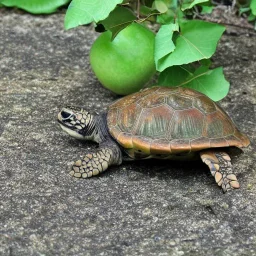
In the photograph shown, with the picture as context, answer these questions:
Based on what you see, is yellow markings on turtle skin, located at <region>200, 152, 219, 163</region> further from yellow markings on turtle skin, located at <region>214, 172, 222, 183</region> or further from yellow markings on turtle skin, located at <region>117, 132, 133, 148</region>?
yellow markings on turtle skin, located at <region>117, 132, 133, 148</region>

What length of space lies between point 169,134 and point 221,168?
0.99ft

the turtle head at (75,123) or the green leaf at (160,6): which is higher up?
the green leaf at (160,6)

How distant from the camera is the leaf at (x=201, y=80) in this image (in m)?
3.68

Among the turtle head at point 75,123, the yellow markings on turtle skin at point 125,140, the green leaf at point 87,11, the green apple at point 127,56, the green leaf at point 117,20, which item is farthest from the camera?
the green apple at point 127,56

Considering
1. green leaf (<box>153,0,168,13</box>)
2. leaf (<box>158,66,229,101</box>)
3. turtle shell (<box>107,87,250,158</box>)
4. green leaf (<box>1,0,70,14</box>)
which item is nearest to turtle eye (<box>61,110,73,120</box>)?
turtle shell (<box>107,87,250,158</box>)

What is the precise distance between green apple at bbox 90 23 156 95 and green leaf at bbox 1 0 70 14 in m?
1.43

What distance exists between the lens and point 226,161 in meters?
3.19

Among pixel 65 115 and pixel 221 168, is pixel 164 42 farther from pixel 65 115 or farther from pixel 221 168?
pixel 221 168

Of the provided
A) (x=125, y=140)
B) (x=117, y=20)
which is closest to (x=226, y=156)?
(x=125, y=140)

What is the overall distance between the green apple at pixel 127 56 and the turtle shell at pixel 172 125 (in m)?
0.45

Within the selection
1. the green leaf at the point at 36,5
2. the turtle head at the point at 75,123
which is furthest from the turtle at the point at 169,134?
the green leaf at the point at 36,5

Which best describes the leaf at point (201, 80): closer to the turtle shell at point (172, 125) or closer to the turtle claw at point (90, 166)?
the turtle shell at point (172, 125)

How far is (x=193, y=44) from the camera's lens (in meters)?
3.58

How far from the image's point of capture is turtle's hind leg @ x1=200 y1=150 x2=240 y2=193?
3111 millimetres
